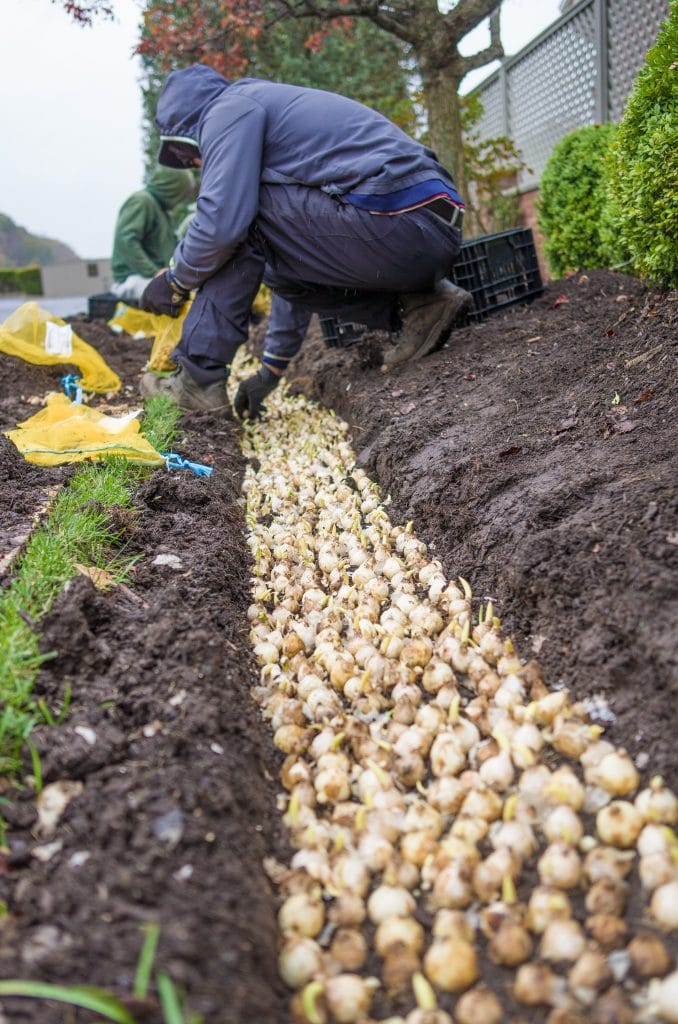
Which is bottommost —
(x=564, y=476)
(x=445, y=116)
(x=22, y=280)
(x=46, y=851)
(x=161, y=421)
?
(x=46, y=851)

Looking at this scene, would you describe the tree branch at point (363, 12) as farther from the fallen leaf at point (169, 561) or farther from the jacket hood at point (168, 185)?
the fallen leaf at point (169, 561)

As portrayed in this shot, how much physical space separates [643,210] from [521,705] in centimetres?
226

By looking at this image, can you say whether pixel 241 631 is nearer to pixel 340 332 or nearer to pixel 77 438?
pixel 77 438

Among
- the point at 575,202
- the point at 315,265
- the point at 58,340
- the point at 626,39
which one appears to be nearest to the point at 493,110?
the point at 626,39

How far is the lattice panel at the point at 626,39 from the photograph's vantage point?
17.5ft

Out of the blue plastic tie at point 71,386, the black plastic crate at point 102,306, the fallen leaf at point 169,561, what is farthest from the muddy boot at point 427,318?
the black plastic crate at point 102,306

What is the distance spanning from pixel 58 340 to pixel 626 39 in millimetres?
4554

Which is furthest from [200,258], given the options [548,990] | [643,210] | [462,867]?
[548,990]

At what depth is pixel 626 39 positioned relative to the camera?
5.64 m

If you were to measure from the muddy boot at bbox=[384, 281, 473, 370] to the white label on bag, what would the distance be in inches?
80.5

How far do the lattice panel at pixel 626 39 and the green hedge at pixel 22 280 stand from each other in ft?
73.5

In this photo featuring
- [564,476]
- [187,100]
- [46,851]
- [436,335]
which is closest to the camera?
[46,851]

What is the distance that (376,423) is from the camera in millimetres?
3260

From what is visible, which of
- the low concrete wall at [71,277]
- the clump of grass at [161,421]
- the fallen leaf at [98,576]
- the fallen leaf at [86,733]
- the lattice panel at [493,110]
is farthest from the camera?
the low concrete wall at [71,277]
